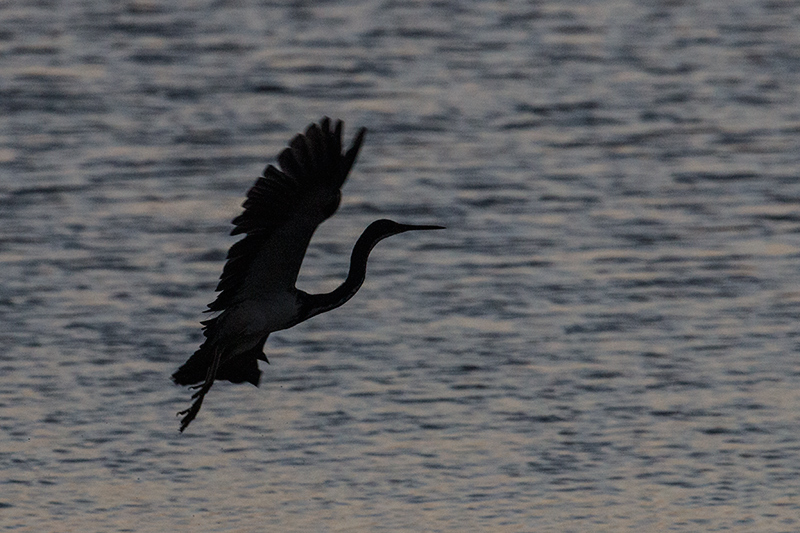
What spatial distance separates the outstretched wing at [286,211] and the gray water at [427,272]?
1790 millimetres

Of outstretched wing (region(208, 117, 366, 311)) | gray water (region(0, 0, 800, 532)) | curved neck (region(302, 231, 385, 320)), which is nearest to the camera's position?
outstretched wing (region(208, 117, 366, 311))

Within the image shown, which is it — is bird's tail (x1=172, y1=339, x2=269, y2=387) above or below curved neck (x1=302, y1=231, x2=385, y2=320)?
below

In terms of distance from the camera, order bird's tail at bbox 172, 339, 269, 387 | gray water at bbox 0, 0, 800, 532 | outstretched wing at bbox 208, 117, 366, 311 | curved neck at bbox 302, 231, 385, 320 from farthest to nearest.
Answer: gray water at bbox 0, 0, 800, 532
bird's tail at bbox 172, 339, 269, 387
curved neck at bbox 302, 231, 385, 320
outstretched wing at bbox 208, 117, 366, 311

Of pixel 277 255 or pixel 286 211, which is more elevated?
pixel 286 211

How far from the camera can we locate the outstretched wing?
23.8 ft

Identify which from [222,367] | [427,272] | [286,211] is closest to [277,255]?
[286,211]

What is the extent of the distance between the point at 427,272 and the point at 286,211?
5.82m

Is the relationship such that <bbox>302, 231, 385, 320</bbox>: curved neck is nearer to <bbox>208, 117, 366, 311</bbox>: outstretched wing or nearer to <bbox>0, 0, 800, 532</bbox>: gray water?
<bbox>208, 117, 366, 311</bbox>: outstretched wing

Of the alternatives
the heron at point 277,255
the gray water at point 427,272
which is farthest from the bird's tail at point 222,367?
the gray water at point 427,272

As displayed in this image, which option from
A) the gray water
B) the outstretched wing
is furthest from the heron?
the gray water

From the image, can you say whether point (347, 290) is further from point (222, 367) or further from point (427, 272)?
point (427, 272)

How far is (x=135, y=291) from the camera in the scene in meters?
13.0

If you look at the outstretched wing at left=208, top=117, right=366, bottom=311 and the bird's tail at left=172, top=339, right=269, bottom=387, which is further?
the bird's tail at left=172, top=339, right=269, bottom=387

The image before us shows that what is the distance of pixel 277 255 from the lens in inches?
313
